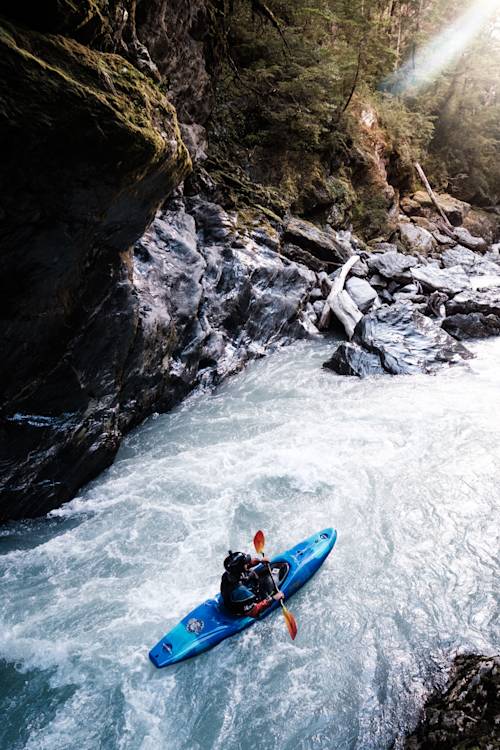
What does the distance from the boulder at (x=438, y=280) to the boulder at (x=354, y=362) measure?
4.59 metres

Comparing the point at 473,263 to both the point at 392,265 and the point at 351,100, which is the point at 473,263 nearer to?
the point at 392,265

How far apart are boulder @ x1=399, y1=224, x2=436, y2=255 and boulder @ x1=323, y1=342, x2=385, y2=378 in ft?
35.1

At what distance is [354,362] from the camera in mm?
9570

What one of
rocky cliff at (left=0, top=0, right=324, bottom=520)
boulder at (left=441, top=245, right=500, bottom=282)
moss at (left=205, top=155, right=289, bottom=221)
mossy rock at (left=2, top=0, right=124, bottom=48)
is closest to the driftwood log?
moss at (left=205, top=155, right=289, bottom=221)

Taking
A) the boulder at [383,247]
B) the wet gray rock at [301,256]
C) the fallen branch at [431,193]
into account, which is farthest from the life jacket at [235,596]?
the fallen branch at [431,193]

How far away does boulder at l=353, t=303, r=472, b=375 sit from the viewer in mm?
9477

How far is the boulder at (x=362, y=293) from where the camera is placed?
39.7 feet

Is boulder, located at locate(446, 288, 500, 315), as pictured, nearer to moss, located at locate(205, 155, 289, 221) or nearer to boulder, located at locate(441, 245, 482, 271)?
moss, located at locate(205, 155, 289, 221)

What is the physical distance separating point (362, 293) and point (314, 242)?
8.56 ft

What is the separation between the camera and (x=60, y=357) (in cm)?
523

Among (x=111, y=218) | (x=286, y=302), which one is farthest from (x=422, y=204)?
(x=111, y=218)

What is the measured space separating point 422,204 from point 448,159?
528 centimetres

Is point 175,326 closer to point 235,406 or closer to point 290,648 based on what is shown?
point 235,406

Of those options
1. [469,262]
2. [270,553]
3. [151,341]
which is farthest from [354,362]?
[469,262]
